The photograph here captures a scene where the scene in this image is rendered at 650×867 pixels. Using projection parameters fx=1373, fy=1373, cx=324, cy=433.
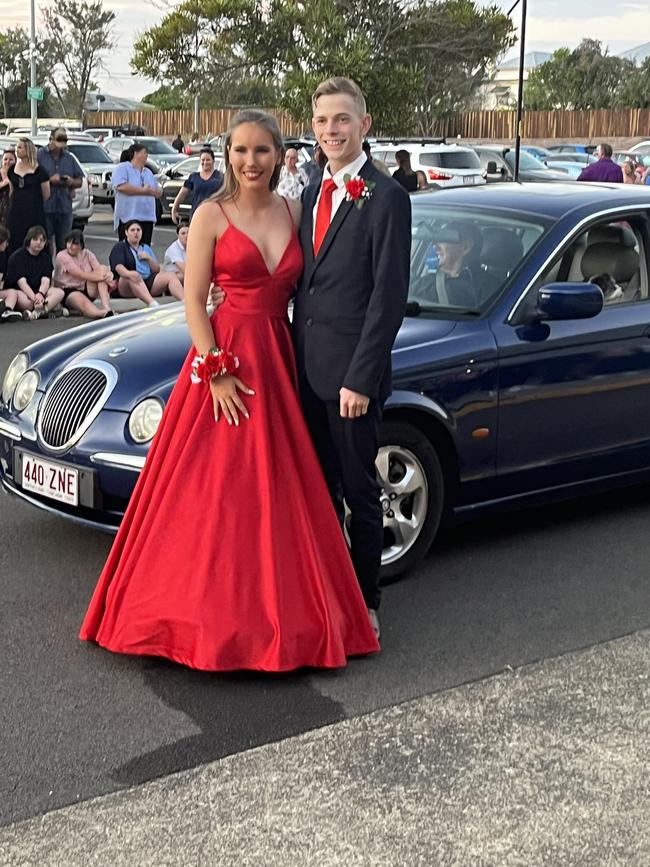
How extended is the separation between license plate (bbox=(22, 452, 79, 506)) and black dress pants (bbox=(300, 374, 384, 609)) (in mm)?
1088

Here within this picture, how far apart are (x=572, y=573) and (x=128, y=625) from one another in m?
2.13

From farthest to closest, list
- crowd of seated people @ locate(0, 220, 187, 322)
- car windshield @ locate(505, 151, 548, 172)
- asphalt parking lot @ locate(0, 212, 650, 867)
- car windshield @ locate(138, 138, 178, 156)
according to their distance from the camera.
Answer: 1. car windshield @ locate(138, 138, 178, 156)
2. car windshield @ locate(505, 151, 548, 172)
3. crowd of seated people @ locate(0, 220, 187, 322)
4. asphalt parking lot @ locate(0, 212, 650, 867)

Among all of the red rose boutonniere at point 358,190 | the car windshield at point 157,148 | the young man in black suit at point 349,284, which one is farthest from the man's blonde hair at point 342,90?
the car windshield at point 157,148

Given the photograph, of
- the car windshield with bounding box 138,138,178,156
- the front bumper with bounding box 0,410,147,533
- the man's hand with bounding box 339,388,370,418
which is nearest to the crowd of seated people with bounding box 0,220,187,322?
the front bumper with bounding box 0,410,147,533

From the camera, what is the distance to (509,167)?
31531 millimetres

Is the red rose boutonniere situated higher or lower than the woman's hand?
higher

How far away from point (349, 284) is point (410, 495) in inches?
50.1

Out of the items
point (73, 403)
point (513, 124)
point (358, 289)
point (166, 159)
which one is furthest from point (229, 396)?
point (513, 124)

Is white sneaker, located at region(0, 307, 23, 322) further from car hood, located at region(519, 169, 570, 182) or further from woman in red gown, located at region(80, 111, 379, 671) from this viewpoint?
car hood, located at region(519, 169, 570, 182)

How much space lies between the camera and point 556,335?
6.01 metres

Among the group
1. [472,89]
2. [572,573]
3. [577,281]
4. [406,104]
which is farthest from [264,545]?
[472,89]

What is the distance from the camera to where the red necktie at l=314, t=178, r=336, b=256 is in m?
4.62

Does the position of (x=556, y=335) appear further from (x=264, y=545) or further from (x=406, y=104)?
(x=406, y=104)

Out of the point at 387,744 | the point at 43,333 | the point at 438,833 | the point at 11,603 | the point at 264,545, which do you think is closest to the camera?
the point at 438,833
